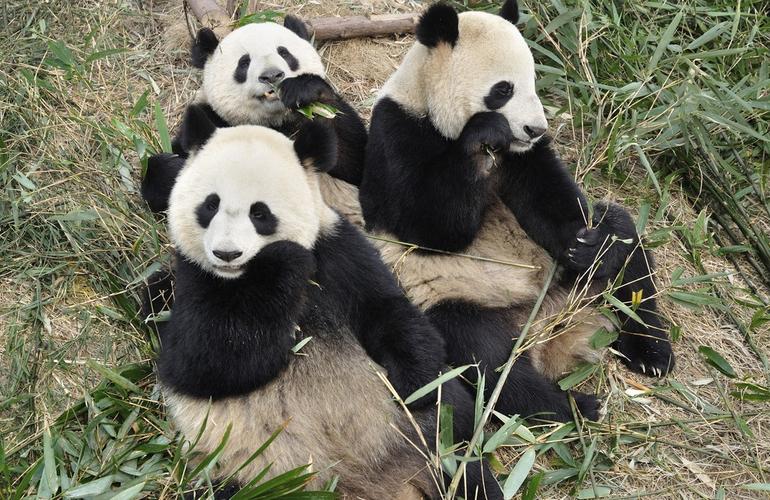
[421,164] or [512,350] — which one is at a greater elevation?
[421,164]

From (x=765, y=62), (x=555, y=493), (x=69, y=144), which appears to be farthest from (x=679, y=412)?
(x=69, y=144)

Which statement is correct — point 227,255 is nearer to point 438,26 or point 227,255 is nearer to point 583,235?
point 438,26

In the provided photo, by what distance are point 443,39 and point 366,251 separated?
46.5 inches

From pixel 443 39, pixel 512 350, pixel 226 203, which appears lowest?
pixel 512 350

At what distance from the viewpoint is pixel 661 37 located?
533cm

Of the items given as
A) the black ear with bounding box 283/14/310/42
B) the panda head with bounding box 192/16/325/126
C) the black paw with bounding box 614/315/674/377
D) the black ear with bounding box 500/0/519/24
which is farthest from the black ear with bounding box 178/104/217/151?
the black paw with bounding box 614/315/674/377

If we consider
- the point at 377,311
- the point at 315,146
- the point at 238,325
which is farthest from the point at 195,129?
the point at 377,311

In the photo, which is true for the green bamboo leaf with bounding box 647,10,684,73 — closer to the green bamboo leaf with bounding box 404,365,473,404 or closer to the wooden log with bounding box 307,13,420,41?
the wooden log with bounding box 307,13,420,41

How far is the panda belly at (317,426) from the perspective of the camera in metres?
3.39

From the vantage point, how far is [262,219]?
3396 mm

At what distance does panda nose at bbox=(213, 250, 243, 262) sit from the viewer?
3207mm

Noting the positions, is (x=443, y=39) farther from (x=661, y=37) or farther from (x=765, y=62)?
(x=765, y=62)

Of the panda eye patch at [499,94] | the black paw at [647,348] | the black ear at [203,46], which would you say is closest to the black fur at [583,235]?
the black paw at [647,348]

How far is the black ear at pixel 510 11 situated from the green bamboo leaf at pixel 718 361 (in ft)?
6.23
